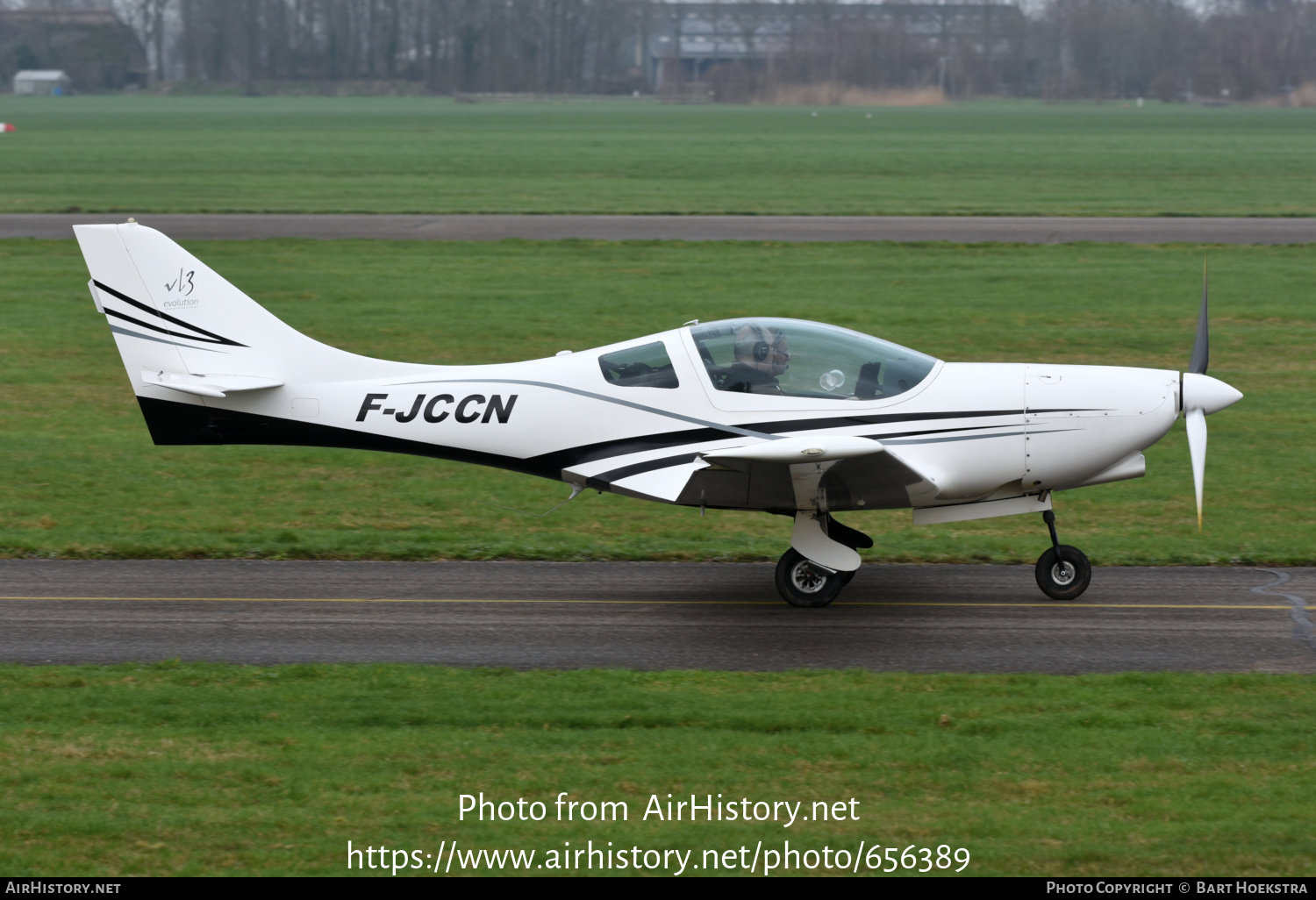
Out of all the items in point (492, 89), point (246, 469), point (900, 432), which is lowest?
point (246, 469)

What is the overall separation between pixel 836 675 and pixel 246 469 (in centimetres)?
959

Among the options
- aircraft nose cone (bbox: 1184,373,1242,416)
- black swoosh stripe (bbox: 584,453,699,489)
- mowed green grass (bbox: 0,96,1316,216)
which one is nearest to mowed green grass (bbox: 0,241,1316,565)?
black swoosh stripe (bbox: 584,453,699,489)

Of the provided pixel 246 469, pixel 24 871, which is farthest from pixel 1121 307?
pixel 24 871

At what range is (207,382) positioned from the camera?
11.7 meters

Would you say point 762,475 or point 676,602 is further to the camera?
point 676,602

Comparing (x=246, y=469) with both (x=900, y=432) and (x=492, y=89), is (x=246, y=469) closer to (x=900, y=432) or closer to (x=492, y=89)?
(x=900, y=432)

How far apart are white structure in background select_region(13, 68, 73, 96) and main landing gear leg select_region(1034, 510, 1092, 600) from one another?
17441 centimetres

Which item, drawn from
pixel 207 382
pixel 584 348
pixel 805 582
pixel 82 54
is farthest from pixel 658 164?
pixel 82 54

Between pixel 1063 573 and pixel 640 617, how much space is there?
354 centimetres

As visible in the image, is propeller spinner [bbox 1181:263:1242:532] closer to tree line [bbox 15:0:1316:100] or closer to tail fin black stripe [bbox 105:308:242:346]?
tail fin black stripe [bbox 105:308:242:346]

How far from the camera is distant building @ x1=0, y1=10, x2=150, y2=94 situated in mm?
179125

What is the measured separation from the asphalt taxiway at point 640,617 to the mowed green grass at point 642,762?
537mm

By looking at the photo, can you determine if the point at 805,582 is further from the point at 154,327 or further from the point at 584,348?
the point at 584,348

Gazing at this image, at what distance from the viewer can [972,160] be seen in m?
64.5
